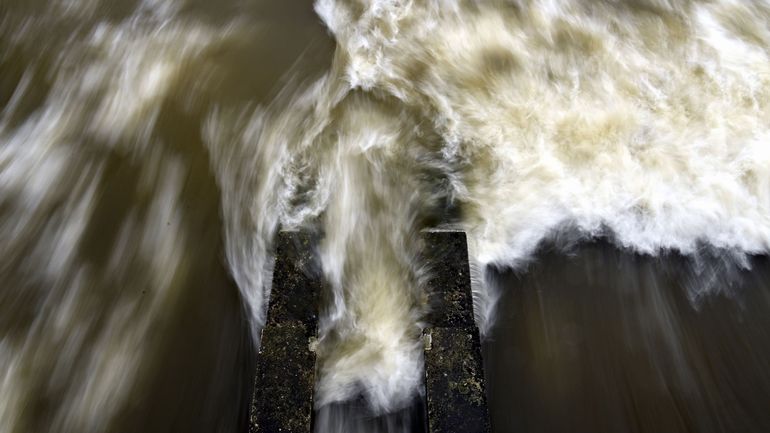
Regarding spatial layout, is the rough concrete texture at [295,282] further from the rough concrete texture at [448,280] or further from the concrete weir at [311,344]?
the rough concrete texture at [448,280]

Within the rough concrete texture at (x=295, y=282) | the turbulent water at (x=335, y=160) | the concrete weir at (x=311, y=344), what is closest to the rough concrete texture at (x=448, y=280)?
the concrete weir at (x=311, y=344)

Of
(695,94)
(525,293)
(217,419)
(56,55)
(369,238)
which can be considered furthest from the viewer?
(56,55)

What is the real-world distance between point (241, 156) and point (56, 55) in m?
1.83

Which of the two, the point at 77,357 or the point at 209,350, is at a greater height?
the point at 209,350

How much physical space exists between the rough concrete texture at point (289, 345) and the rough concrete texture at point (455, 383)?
1.88 ft

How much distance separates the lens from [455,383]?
90.7 inches

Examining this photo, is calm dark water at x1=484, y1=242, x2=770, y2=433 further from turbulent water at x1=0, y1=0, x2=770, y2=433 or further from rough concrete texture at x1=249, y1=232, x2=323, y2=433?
rough concrete texture at x1=249, y1=232, x2=323, y2=433

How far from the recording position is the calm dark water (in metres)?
2.50

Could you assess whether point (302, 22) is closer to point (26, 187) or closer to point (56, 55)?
point (56, 55)

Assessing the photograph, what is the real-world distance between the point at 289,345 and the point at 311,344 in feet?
0.35

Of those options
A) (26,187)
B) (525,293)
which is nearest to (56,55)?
(26,187)

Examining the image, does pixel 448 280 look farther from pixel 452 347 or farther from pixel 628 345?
pixel 628 345

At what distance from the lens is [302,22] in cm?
392

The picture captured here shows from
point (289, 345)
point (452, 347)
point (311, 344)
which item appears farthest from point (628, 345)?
point (289, 345)
